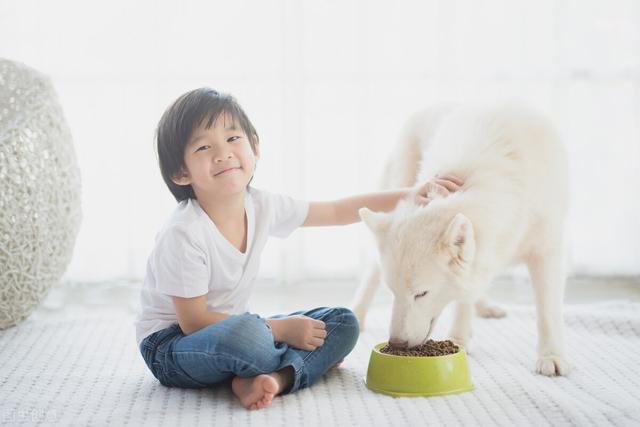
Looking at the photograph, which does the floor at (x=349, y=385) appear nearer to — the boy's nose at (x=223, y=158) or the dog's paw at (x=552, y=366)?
the dog's paw at (x=552, y=366)

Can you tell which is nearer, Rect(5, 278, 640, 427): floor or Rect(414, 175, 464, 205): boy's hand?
Rect(5, 278, 640, 427): floor

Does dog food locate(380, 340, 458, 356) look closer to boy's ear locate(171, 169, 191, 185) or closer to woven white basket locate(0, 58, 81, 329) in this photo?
boy's ear locate(171, 169, 191, 185)

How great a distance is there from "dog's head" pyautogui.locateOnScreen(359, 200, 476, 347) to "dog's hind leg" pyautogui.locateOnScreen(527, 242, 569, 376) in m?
0.32

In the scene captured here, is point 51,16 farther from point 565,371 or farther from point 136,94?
point 565,371

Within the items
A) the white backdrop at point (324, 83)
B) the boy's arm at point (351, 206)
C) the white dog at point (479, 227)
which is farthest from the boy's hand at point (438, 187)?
the white backdrop at point (324, 83)

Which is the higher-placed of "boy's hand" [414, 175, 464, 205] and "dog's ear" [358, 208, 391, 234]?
"boy's hand" [414, 175, 464, 205]

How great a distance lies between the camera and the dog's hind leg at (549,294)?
6.70 ft

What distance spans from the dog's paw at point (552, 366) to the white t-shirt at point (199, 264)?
789mm

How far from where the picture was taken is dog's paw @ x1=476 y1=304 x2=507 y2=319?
2.70 m

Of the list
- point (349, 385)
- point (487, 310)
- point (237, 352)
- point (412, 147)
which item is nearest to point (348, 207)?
point (412, 147)

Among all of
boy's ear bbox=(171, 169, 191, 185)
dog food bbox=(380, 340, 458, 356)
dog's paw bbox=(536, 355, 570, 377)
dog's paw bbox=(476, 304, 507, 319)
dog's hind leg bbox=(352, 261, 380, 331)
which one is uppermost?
boy's ear bbox=(171, 169, 191, 185)

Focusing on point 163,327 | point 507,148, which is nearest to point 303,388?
point 163,327

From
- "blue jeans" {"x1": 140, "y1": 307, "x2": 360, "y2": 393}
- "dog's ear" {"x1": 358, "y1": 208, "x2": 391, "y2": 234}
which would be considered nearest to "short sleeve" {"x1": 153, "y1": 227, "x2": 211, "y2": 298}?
"blue jeans" {"x1": 140, "y1": 307, "x2": 360, "y2": 393}

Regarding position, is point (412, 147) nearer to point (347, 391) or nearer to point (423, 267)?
point (423, 267)
